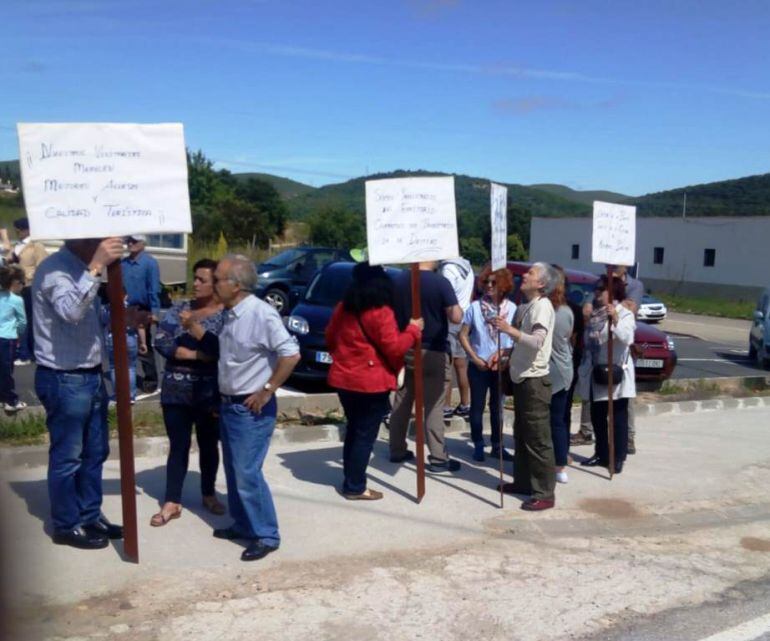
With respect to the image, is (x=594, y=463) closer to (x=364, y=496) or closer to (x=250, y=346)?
(x=364, y=496)

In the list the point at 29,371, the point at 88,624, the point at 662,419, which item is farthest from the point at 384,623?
the point at 29,371

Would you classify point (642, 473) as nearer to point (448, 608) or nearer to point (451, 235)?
point (451, 235)

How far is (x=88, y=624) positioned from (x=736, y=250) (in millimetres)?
50693

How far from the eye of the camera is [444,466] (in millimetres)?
7727

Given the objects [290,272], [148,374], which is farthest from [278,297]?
[148,374]

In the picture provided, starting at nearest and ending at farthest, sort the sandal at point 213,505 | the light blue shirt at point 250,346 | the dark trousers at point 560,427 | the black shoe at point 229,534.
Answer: the light blue shirt at point 250,346
the black shoe at point 229,534
the sandal at point 213,505
the dark trousers at point 560,427

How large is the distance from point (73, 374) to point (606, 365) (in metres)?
4.72

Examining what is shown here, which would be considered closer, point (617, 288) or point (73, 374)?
point (73, 374)

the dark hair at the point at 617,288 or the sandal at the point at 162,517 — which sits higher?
the dark hair at the point at 617,288

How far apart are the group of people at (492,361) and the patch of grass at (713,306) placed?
3114 cm

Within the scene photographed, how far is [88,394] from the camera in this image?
5.25 metres

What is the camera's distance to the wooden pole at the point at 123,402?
5113mm

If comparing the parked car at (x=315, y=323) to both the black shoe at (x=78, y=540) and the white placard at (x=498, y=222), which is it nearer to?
the white placard at (x=498, y=222)

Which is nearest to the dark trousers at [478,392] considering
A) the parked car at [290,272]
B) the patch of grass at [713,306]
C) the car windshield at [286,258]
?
the parked car at [290,272]
